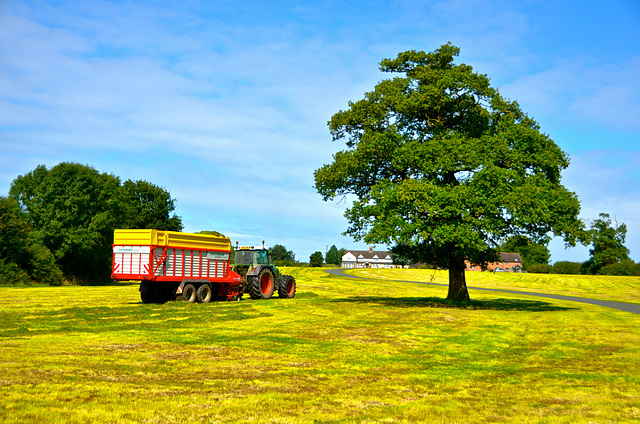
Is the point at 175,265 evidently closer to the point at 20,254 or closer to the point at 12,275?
the point at 12,275

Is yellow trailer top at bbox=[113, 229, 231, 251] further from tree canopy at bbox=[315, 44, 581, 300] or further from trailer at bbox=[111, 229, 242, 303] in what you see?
tree canopy at bbox=[315, 44, 581, 300]

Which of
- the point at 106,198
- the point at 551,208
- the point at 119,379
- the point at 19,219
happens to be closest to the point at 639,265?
the point at 551,208

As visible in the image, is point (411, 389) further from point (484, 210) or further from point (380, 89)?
point (380, 89)

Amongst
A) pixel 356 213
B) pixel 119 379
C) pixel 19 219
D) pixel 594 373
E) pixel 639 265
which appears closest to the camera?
pixel 119 379

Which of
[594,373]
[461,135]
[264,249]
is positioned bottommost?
[594,373]

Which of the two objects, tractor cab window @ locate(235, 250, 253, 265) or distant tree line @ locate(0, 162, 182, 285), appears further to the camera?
distant tree line @ locate(0, 162, 182, 285)

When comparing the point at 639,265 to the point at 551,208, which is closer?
the point at 551,208

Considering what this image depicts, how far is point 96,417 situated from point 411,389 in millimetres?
5582

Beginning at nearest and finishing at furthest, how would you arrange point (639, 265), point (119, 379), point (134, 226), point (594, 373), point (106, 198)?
point (119, 379) < point (594, 373) < point (106, 198) < point (134, 226) < point (639, 265)

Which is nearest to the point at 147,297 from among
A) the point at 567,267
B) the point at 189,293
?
the point at 189,293

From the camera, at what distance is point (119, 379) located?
388 inches

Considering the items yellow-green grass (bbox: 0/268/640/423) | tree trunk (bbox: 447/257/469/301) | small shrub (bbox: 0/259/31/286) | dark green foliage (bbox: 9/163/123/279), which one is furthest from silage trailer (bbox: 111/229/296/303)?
dark green foliage (bbox: 9/163/123/279)

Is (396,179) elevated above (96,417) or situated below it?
above

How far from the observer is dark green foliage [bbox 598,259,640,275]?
93.2 metres
